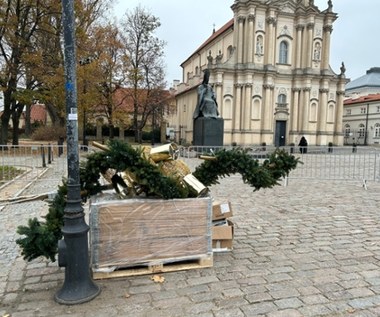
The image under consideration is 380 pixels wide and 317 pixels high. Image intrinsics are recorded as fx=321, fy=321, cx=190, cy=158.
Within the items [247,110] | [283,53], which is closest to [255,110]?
[247,110]

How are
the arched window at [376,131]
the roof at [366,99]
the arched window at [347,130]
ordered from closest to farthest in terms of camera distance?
the arched window at [376,131] < the roof at [366,99] < the arched window at [347,130]

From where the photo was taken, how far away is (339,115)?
41438 millimetres

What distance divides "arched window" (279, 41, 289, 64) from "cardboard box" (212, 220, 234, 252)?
1528 inches

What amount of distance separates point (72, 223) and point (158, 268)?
117 cm

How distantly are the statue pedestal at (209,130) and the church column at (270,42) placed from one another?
73.5 feet

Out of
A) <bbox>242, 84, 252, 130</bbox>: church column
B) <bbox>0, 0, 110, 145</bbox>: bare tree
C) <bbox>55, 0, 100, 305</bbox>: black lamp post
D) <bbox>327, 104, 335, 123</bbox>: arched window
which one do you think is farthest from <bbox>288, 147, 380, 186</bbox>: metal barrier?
<bbox>327, 104, 335, 123</bbox>: arched window

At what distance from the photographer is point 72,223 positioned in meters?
3.15

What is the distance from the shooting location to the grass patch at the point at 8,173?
10.00m

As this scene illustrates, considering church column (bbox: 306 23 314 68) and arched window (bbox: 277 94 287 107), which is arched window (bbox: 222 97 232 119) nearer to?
arched window (bbox: 277 94 287 107)

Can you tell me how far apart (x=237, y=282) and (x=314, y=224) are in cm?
299

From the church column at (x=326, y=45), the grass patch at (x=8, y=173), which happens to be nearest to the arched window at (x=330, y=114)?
the church column at (x=326, y=45)

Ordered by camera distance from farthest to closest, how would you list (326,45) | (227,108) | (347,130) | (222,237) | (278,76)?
(347,130) < (326,45) < (278,76) < (227,108) < (222,237)

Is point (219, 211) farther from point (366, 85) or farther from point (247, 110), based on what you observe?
point (366, 85)

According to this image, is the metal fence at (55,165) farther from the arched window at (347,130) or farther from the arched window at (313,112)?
the arched window at (347,130)
